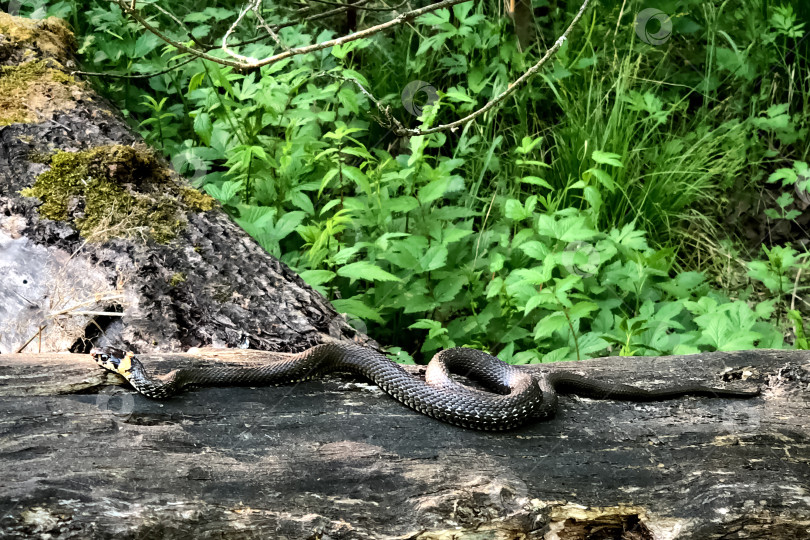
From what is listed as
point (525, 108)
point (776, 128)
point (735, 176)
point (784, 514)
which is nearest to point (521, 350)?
point (784, 514)

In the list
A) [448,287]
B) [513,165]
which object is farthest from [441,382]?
[513,165]

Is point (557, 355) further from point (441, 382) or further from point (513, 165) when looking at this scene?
point (513, 165)

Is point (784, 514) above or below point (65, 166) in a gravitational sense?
below

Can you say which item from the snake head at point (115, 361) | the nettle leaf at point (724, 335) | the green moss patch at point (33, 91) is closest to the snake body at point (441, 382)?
the snake head at point (115, 361)

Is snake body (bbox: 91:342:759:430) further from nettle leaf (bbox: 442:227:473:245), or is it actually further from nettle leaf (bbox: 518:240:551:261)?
nettle leaf (bbox: 442:227:473:245)

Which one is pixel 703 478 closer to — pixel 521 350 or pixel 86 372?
Result: pixel 521 350

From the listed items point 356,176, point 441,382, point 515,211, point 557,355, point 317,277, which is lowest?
point 557,355

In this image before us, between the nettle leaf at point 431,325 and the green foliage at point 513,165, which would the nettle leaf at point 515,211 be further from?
the nettle leaf at point 431,325

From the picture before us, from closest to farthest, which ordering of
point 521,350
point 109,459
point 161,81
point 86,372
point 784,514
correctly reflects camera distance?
1. point 109,459
2. point 784,514
3. point 86,372
4. point 521,350
5. point 161,81
